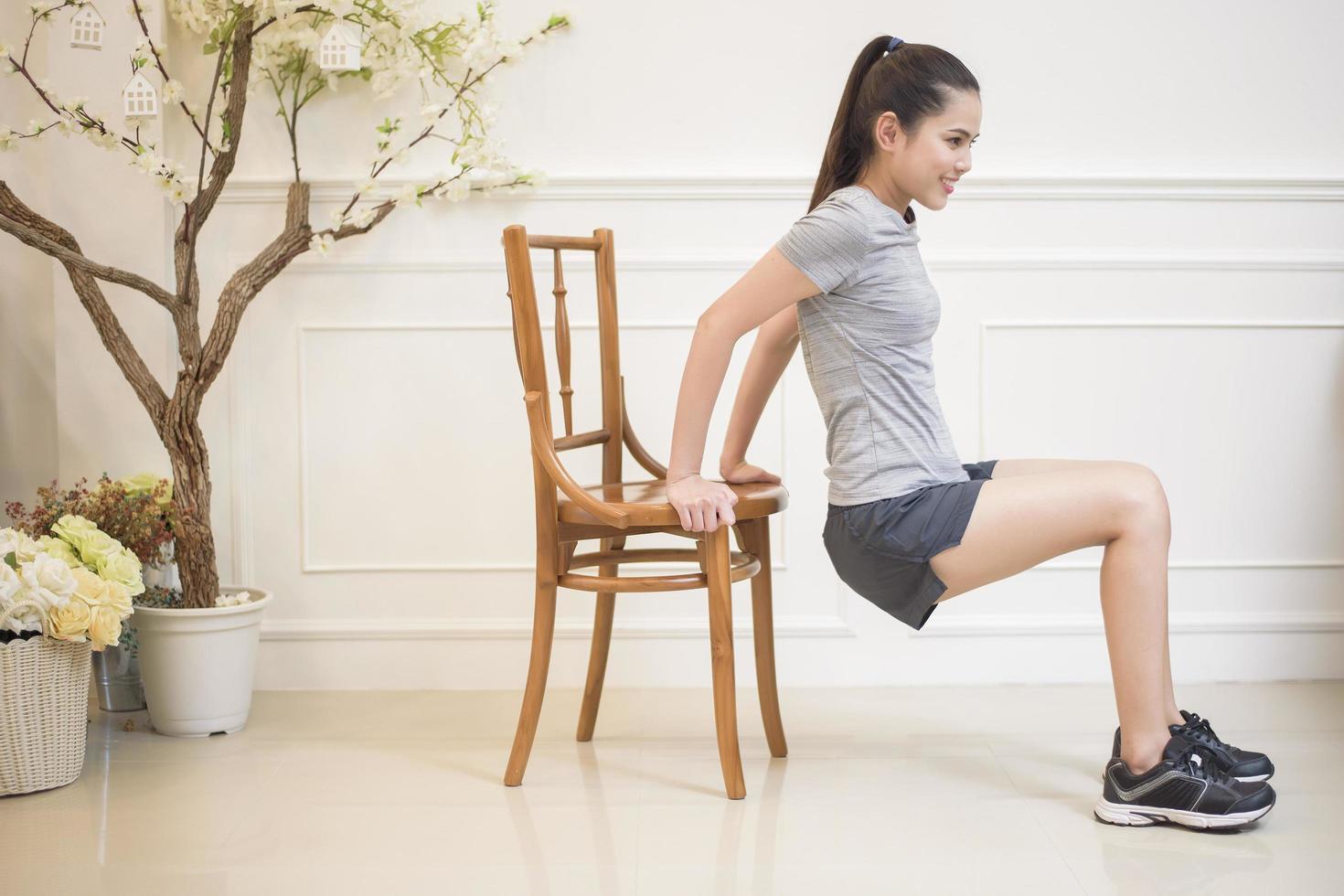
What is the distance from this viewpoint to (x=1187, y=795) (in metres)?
1.83

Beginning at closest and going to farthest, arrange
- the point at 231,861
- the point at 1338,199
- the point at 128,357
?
the point at 231,861 < the point at 128,357 < the point at 1338,199

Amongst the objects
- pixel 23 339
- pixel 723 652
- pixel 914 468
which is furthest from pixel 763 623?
pixel 23 339

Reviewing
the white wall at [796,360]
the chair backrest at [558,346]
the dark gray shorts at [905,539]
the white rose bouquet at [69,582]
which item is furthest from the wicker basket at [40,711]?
the dark gray shorts at [905,539]

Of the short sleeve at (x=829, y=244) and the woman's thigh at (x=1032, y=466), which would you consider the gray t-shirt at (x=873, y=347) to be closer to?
the short sleeve at (x=829, y=244)

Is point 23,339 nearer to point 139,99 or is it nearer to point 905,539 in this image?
point 139,99

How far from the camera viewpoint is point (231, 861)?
70.2 inches

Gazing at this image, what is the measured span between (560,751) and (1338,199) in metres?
2.15

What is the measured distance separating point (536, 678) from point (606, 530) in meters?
0.29

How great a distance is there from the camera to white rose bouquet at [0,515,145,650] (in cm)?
204

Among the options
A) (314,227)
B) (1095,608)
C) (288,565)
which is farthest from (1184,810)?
(314,227)

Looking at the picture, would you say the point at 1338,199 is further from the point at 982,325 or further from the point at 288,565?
the point at 288,565

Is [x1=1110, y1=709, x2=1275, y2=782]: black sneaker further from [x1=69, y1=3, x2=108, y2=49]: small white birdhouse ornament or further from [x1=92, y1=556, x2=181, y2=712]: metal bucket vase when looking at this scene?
[x1=69, y1=3, x2=108, y2=49]: small white birdhouse ornament

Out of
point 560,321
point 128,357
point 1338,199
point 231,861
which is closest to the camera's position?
point 231,861

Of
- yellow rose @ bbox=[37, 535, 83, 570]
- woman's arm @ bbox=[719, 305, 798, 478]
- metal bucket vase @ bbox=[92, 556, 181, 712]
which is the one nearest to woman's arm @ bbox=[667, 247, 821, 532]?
woman's arm @ bbox=[719, 305, 798, 478]
